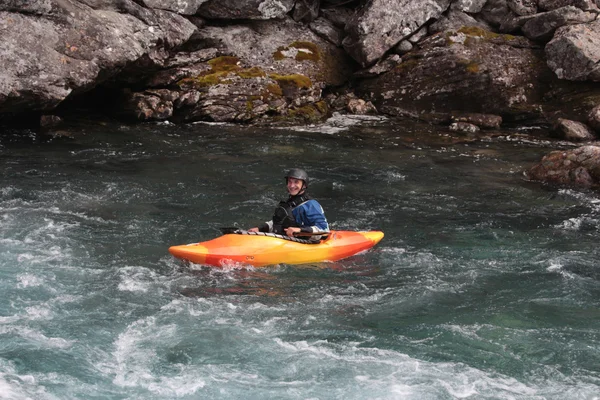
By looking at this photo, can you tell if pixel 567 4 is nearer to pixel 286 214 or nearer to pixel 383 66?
pixel 383 66

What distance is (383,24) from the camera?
61.7ft

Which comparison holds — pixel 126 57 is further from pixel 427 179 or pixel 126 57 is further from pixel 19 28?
pixel 427 179

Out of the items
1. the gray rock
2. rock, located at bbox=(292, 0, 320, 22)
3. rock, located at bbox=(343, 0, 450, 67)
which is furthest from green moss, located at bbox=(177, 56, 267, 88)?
rock, located at bbox=(343, 0, 450, 67)

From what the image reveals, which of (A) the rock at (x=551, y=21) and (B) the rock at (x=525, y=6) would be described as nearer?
(A) the rock at (x=551, y=21)

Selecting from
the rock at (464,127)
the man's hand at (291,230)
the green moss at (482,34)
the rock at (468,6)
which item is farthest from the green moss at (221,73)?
the man's hand at (291,230)

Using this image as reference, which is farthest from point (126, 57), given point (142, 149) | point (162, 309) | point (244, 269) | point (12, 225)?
point (162, 309)

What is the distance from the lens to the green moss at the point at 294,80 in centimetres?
1834

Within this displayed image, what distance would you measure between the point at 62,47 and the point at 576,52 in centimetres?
1296

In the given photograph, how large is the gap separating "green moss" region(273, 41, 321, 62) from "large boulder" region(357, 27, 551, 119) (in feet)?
6.73

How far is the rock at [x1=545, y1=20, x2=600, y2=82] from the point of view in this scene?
17.3m

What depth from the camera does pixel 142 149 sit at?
14.6 metres

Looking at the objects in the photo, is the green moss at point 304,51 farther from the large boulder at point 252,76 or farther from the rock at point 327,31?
the rock at point 327,31

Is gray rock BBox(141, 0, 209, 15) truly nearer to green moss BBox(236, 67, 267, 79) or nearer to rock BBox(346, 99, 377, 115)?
green moss BBox(236, 67, 267, 79)

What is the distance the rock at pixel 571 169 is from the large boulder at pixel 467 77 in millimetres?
4970
